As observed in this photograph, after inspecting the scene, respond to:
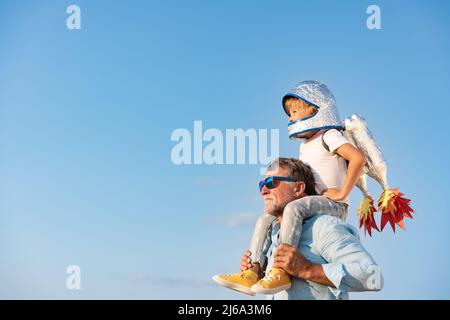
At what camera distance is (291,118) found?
5699 millimetres

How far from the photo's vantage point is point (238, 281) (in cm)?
504

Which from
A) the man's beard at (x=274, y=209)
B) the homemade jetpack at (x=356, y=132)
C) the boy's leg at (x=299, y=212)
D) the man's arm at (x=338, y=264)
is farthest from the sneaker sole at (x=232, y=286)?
the homemade jetpack at (x=356, y=132)

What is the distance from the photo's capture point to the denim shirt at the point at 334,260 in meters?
4.57

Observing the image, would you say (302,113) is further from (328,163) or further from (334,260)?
(334,260)

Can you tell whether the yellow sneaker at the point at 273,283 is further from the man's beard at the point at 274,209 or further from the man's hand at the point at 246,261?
the man's beard at the point at 274,209

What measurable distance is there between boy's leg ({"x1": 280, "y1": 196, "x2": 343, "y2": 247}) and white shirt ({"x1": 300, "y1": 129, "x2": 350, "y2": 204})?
9.5 inches

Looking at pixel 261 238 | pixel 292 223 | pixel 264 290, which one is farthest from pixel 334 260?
pixel 261 238

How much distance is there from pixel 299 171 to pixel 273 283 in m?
1.14
